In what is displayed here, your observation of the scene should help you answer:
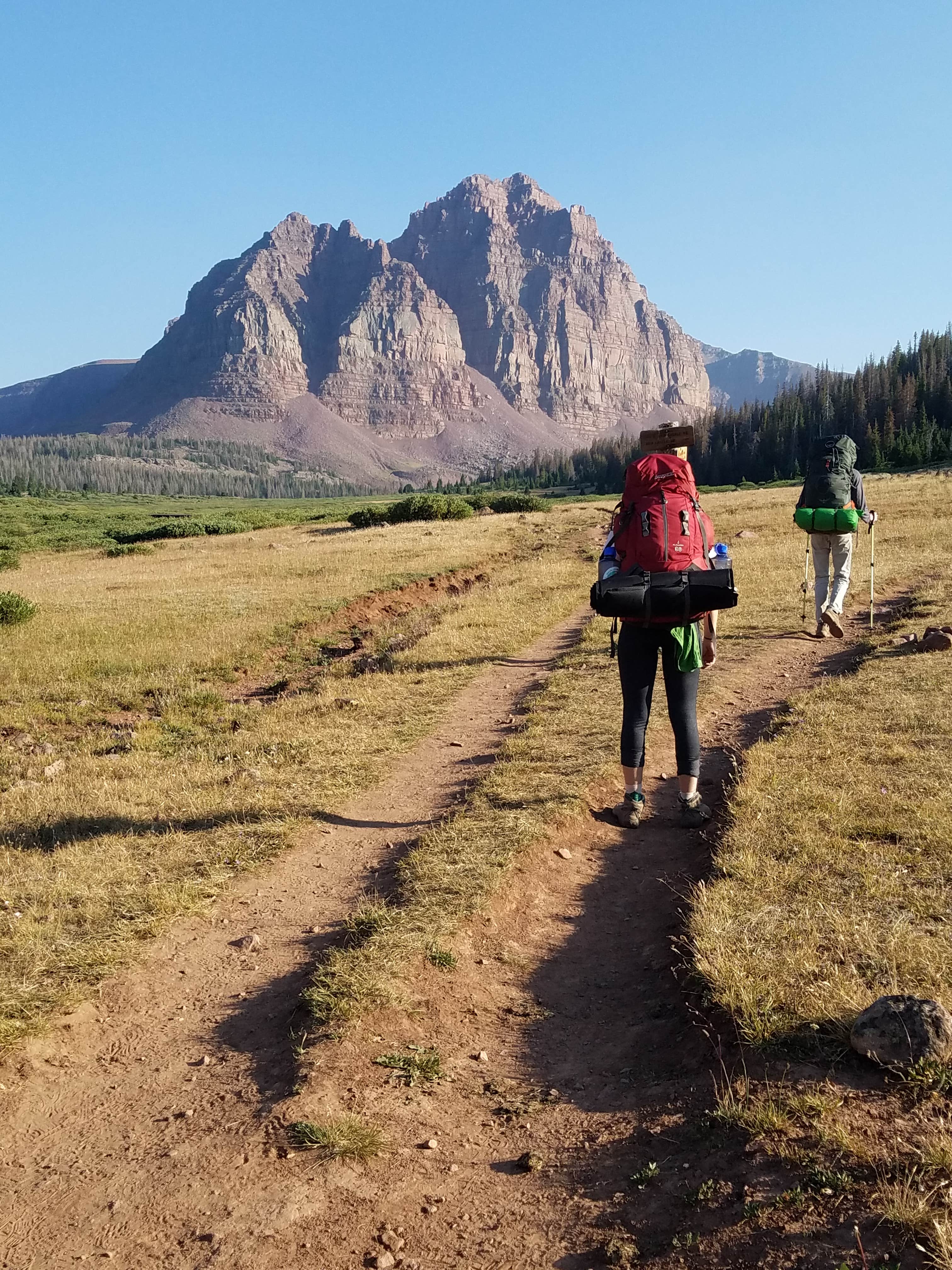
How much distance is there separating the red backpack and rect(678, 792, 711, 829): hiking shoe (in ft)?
7.07

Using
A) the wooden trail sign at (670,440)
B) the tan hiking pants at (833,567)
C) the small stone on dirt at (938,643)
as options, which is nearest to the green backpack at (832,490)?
the tan hiking pants at (833,567)

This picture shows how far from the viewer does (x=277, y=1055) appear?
5.17m

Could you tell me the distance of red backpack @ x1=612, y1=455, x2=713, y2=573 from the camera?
743cm

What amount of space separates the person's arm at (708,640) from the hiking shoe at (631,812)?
4.61 ft

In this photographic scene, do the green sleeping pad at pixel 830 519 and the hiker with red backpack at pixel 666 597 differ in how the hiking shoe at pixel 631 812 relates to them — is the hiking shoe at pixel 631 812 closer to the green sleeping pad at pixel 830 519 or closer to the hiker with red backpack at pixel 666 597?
the hiker with red backpack at pixel 666 597

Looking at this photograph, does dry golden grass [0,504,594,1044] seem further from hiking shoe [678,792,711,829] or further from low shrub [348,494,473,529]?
low shrub [348,494,473,529]

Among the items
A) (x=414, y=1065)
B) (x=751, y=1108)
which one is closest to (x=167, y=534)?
(x=414, y=1065)

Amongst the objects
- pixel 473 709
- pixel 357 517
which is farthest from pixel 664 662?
pixel 357 517

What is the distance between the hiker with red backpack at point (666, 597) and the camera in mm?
7359

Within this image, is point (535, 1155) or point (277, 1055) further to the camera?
point (277, 1055)

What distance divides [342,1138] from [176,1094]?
47.3 inches

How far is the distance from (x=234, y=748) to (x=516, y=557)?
2499 cm

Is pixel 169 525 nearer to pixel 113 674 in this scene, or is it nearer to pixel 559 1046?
pixel 113 674

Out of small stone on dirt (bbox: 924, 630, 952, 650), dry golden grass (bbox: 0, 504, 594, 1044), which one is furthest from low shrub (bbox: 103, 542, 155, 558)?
small stone on dirt (bbox: 924, 630, 952, 650)
